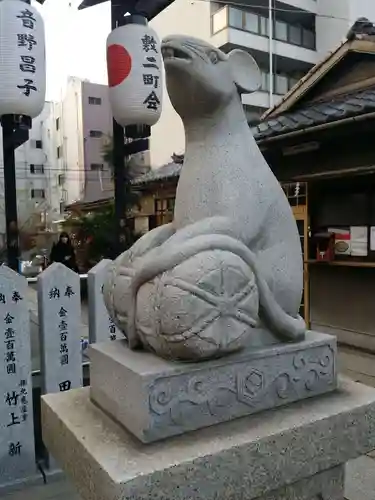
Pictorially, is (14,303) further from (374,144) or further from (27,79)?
A: (374,144)

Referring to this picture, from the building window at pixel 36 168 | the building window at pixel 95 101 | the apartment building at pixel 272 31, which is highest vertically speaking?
the apartment building at pixel 272 31

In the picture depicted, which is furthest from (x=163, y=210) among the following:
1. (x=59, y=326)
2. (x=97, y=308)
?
(x=59, y=326)

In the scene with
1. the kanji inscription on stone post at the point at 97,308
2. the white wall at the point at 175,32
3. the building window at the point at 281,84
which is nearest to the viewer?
the kanji inscription on stone post at the point at 97,308

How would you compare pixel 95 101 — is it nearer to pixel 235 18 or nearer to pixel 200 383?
pixel 235 18

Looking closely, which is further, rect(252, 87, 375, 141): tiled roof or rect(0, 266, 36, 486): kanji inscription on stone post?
rect(252, 87, 375, 141): tiled roof

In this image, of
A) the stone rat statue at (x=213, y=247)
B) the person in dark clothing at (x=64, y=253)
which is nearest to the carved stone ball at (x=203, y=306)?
the stone rat statue at (x=213, y=247)

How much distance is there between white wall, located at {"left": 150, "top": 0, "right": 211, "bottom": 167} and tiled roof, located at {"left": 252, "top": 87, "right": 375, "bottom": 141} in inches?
412

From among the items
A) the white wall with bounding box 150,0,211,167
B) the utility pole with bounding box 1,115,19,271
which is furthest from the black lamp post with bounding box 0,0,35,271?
the white wall with bounding box 150,0,211,167

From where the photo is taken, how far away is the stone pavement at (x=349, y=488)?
273 cm

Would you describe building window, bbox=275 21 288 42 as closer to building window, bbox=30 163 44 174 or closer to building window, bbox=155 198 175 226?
building window, bbox=155 198 175 226

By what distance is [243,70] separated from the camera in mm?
1922

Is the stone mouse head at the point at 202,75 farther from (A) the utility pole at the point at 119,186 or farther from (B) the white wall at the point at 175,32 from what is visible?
(B) the white wall at the point at 175,32

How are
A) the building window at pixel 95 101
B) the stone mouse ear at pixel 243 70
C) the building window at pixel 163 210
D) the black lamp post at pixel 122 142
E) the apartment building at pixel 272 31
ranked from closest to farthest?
the stone mouse ear at pixel 243 70 < the black lamp post at pixel 122 142 < the building window at pixel 163 210 < the apartment building at pixel 272 31 < the building window at pixel 95 101

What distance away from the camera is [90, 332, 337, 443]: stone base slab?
150 cm
